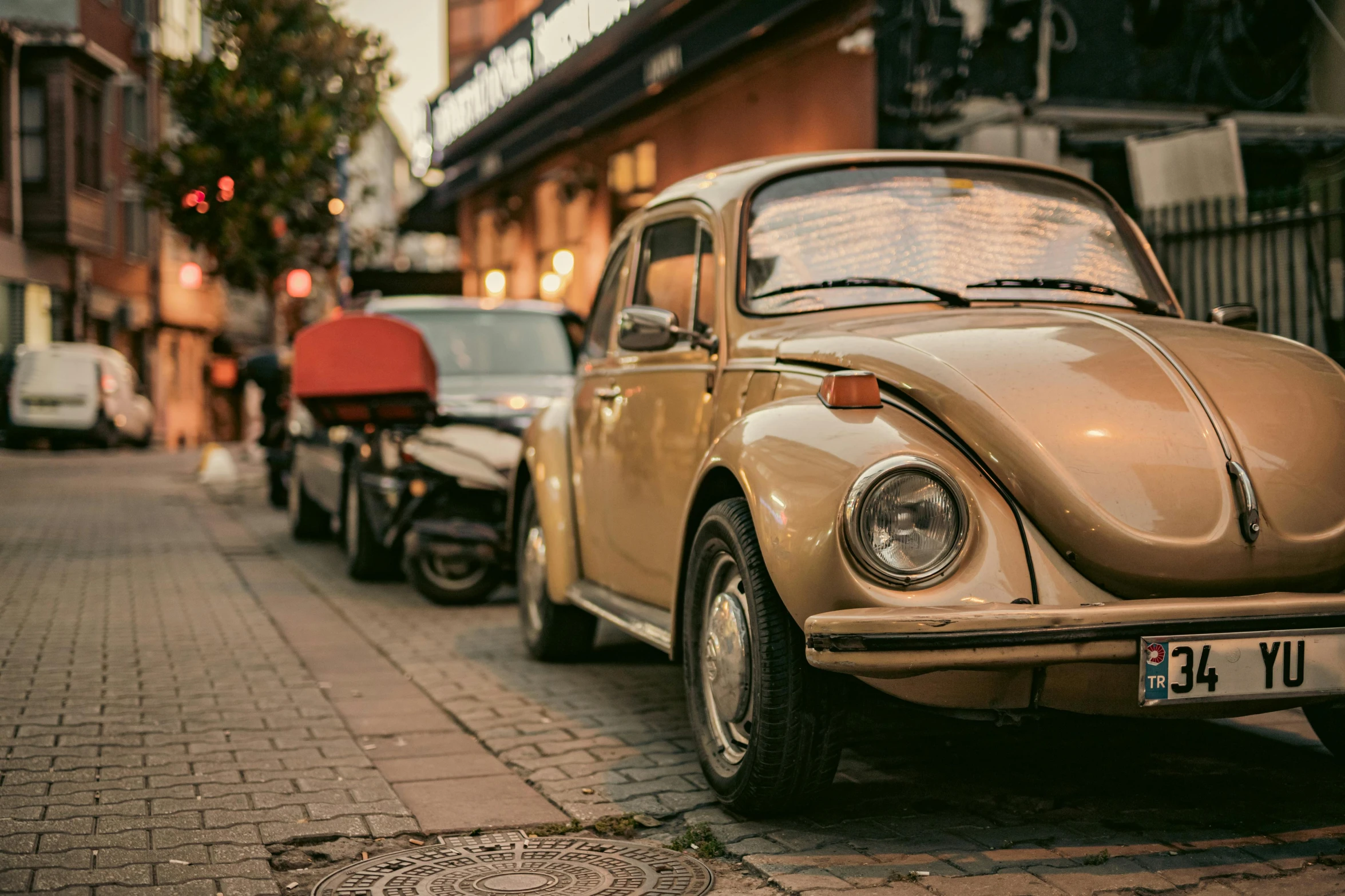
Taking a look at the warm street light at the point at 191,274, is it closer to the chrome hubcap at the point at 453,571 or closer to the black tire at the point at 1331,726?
the chrome hubcap at the point at 453,571

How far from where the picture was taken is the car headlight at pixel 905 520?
11.3 ft

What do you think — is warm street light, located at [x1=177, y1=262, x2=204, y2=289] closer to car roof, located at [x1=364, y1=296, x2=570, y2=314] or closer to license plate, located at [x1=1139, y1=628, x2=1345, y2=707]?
car roof, located at [x1=364, y1=296, x2=570, y2=314]

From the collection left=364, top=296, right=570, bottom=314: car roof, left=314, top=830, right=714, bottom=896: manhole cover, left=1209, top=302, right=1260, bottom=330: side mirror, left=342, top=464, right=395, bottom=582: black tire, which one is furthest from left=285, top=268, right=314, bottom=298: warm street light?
left=314, top=830, right=714, bottom=896: manhole cover

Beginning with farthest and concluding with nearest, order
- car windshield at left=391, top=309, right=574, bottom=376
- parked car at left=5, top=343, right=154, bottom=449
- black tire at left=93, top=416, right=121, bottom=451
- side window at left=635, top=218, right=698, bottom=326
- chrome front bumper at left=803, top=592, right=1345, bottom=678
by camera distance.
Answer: black tire at left=93, top=416, right=121, bottom=451 < parked car at left=5, top=343, right=154, bottom=449 < car windshield at left=391, top=309, right=574, bottom=376 < side window at left=635, top=218, right=698, bottom=326 < chrome front bumper at left=803, top=592, right=1345, bottom=678

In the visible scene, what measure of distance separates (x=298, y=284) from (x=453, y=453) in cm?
1370

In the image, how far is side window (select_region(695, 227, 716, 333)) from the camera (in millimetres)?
4973

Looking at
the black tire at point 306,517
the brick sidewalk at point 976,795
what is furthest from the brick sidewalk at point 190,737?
the black tire at point 306,517

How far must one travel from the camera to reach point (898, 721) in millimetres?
5324

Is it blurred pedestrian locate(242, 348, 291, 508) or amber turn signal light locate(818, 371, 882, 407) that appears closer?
amber turn signal light locate(818, 371, 882, 407)

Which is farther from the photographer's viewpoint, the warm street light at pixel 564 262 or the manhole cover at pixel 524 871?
the warm street light at pixel 564 262

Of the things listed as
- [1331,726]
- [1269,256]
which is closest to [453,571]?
[1269,256]

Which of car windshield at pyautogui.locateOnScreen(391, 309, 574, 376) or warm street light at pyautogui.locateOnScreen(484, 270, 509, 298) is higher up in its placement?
warm street light at pyautogui.locateOnScreen(484, 270, 509, 298)

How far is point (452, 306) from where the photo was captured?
407 inches

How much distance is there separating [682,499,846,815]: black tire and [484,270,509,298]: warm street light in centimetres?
1946
